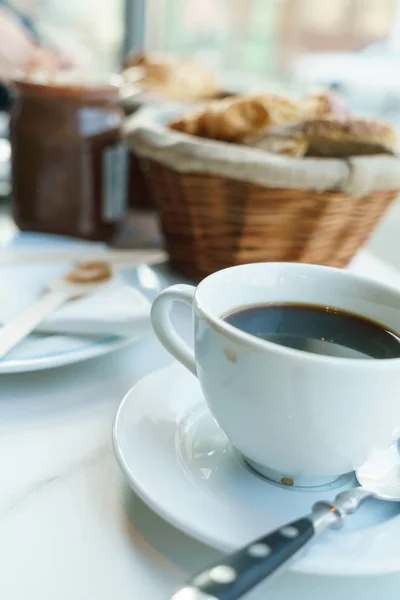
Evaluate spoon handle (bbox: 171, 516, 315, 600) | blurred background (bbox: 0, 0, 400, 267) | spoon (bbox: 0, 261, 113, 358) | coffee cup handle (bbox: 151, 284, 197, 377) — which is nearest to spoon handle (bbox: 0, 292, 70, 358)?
spoon (bbox: 0, 261, 113, 358)

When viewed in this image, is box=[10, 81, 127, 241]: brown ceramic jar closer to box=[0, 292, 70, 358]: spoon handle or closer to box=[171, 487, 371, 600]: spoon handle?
box=[0, 292, 70, 358]: spoon handle

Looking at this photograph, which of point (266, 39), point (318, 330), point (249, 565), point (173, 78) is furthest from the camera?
point (266, 39)

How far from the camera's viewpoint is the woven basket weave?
1.80ft

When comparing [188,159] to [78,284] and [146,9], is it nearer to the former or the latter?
[78,284]

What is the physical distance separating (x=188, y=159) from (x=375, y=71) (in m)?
1.07

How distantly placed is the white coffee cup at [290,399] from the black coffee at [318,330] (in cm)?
2

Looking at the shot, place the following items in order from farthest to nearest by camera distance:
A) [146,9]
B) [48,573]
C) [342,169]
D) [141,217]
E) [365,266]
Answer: [146,9] → [141,217] → [365,266] → [342,169] → [48,573]

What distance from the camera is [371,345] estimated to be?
34cm

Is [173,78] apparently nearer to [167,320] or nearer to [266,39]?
[167,320]

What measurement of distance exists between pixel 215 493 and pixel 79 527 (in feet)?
A: 0.23

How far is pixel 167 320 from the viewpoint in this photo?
37 centimetres

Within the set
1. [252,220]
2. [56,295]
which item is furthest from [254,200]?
[56,295]

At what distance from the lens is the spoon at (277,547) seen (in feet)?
0.68

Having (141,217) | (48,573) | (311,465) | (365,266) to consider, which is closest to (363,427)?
(311,465)
